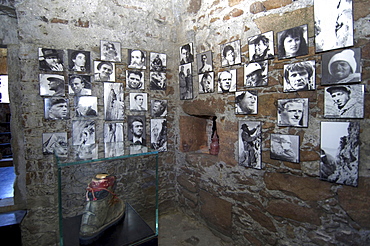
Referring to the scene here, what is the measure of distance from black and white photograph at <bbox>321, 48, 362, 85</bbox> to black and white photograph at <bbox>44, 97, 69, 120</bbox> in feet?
8.58

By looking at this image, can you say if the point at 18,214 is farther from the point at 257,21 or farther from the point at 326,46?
the point at 326,46

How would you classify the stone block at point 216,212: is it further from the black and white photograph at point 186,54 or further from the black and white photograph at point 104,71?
the black and white photograph at point 104,71

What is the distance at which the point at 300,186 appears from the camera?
193cm

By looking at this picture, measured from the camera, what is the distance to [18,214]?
7.90 ft

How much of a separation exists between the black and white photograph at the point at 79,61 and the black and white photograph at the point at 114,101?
291 mm

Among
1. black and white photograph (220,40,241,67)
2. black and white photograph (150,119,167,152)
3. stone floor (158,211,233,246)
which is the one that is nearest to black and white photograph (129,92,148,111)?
black and white photograph (150,119,167,152)

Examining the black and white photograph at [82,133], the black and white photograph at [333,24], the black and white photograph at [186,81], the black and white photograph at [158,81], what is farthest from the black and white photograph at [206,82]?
the black and white photograph at [82,133]

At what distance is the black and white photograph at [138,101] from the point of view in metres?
2.88

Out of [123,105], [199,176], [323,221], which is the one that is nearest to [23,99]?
[123,105]

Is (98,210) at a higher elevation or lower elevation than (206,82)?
lower

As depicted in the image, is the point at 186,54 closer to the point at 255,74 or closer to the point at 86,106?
the point at 255,74

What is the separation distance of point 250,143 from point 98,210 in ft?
5.15

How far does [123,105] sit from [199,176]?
139 cm

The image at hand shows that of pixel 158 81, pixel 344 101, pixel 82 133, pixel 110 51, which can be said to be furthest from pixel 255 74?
pixel 82 133
